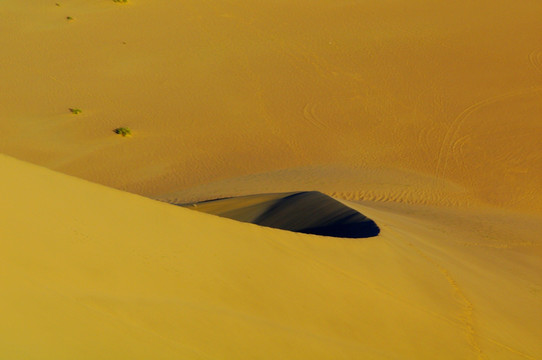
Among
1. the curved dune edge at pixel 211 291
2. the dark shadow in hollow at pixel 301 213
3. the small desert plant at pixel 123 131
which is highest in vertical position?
the curved dune edge at pixel 211 291

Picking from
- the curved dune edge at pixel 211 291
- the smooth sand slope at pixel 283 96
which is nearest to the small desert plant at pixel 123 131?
the smooth sand slope at pixel 283 96

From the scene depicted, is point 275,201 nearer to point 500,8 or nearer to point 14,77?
point 14,77

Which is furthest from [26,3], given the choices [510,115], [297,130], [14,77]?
[510,115]

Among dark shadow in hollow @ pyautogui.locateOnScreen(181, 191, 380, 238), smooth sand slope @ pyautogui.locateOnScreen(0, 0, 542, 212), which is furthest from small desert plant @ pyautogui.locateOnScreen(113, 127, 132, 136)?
dark shadow in hollow @ pyautogui.locateOnScreen(181, 191, 380, 238)

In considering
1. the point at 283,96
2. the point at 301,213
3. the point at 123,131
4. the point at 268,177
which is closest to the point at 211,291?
the point at 301,213

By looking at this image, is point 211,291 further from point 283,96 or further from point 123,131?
point 283,96

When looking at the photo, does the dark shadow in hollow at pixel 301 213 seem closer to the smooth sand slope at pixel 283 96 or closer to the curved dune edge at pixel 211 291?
the curved dune edge at pixel 211 291
